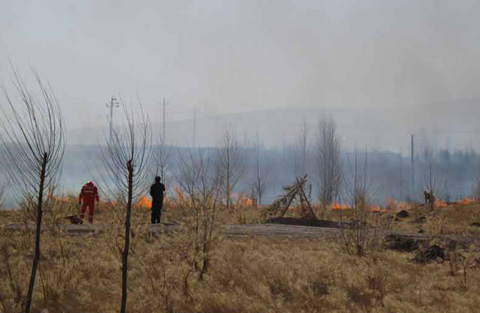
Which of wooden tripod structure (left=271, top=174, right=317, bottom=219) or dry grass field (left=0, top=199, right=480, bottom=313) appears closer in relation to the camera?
dry grass field (left=0, top=199, right=480, bottom=313)

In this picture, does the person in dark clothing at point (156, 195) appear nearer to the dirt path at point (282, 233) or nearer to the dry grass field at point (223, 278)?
the dirt path at point (282, 233)

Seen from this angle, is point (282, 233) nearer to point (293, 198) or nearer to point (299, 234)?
point (299, 234)

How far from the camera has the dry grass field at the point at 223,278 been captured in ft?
22.2

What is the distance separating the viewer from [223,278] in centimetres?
793

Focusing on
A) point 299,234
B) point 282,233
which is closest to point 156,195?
point 282,233

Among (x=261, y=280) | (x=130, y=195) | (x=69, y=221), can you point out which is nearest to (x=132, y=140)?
(x=130, y=195)

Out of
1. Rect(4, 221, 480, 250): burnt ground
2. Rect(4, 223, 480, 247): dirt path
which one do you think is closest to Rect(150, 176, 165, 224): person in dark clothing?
Rect(4, 223, 480, 247): dirt path

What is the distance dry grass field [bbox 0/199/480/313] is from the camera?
267 inches

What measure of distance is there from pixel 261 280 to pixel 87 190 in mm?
8724

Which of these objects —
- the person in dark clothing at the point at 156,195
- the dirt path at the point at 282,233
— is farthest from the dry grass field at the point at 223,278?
the person in dark clothing at the point at 156,195

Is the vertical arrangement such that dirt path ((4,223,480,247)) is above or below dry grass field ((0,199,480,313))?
above

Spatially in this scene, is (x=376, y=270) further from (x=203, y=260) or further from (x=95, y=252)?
(x=95, y=252)

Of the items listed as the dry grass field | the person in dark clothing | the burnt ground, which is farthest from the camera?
the person in dark clothing

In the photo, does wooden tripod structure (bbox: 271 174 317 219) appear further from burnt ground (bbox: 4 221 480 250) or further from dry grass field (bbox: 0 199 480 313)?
dry grass field (bbox: 0 199 480 313)
